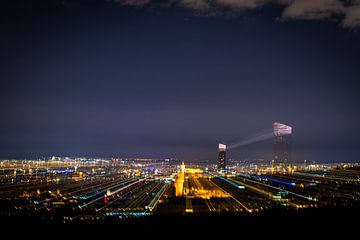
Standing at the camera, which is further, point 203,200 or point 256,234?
point 203,200

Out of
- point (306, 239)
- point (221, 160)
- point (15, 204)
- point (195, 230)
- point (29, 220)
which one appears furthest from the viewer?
point (221, 160)

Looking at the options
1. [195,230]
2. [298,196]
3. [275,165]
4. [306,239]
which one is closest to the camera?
[306,239]

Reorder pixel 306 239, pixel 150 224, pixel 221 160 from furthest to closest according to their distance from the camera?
pixel 221 160, pixel 150 224, pixel 306 239

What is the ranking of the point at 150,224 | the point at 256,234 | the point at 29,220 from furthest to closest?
the point at 29,220 < the point at 150,224 < the point at 256,234

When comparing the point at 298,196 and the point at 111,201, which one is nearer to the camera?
the point at 111,201

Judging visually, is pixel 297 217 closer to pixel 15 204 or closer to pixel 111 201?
pixel 111 201

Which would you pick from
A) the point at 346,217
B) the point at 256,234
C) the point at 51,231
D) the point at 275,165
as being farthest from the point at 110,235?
the point at 275,165

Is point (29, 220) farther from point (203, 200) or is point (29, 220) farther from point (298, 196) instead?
point (298, 196)

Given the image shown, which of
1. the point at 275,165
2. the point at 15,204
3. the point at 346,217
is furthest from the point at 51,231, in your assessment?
the point at 275,165

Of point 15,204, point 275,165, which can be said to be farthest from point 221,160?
point 15,204
